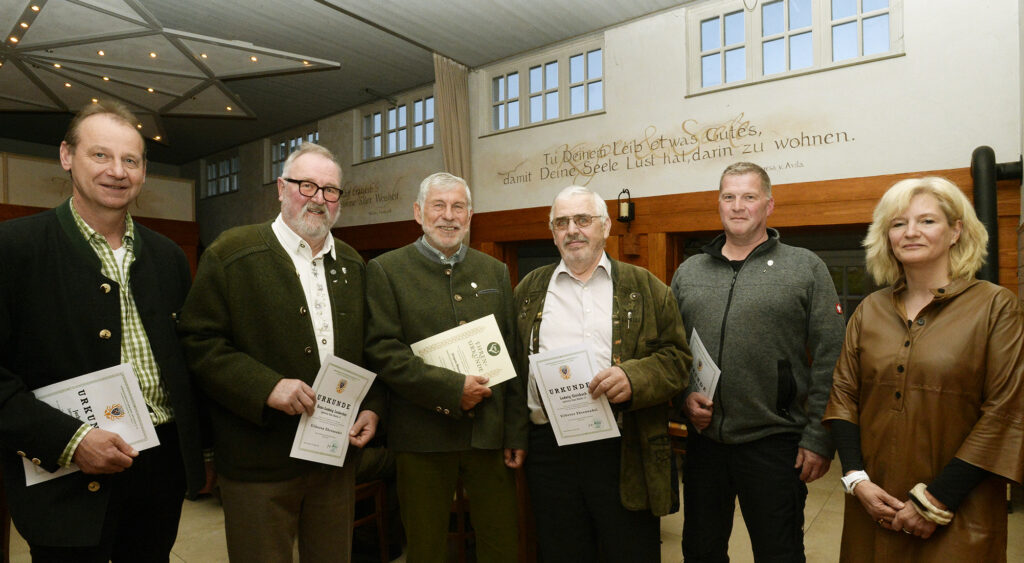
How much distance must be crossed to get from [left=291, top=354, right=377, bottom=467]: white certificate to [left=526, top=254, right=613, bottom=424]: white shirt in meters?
0.62

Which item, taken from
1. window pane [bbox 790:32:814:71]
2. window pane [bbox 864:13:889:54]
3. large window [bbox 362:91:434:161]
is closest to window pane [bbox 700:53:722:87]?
window pane [bbox 790:32:814:71]

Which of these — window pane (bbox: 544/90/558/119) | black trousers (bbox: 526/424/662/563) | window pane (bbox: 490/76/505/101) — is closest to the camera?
black trousers (bbox: 526/424/662/563)

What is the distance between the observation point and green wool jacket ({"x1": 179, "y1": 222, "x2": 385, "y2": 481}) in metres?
1.69

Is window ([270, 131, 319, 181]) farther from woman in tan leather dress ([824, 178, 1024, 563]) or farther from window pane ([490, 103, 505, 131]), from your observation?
woman in tan leather dress ([824, 178, 1024, 563])

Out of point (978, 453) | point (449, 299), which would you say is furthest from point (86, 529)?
point (978, 453)

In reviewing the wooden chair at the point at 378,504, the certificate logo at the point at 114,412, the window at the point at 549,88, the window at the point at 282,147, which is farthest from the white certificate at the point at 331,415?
the window at the point at 282,147

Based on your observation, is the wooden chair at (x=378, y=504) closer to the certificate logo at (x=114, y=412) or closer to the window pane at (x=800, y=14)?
the certificate logo at (x=114, y=412)

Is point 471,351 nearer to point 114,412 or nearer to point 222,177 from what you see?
point 114,412

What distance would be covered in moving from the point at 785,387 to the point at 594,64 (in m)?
5.50

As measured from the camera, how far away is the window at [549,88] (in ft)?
21.9

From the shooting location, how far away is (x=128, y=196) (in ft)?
5.32

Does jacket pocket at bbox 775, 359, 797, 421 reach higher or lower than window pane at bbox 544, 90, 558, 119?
lower

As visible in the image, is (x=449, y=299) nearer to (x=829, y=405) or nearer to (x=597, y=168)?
(x=829, y=405)

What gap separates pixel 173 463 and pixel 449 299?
0.99 meters
